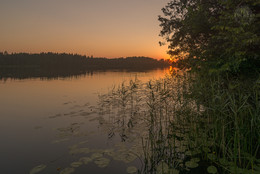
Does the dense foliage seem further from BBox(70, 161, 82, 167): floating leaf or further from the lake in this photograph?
BBox(70, 161, 82, 167): floating leaf

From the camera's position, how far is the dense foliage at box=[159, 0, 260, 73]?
9.78m

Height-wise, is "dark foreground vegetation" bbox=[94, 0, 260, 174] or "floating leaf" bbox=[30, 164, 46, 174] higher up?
"dark foreground vegetation" bbox=[94, 0, 260, 174]

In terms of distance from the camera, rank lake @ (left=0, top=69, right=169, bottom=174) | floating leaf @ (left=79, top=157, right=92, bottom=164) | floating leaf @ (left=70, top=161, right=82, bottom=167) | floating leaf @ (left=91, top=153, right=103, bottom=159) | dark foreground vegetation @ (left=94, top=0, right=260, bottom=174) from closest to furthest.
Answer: dark foreground vegetation @ (left=94, top=0, right=260, bottom=174) < floating leaf @ (left=70, top=161, right=82, bottom=167) < lake @ (left=0, top=69, right=169, bottom=174) < floating leaf @ (left=79, top=157, right=92, bottom=164) < floating leaf @ (left=91, top=153, right=103, bottom=159)

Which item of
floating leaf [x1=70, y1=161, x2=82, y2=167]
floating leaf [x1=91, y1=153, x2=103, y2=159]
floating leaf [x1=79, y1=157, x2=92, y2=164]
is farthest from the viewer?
floating leaf [x1=91, y1=153, x2=103, y2=159]

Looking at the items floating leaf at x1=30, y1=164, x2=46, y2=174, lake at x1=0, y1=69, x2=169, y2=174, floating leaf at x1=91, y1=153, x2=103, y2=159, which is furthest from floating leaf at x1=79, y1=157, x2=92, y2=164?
floating leaf at x1=30, y1=164, x2=46, y2=174

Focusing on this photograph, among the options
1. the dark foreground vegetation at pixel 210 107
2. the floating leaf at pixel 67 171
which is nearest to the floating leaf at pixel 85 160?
the floating leaf at pixel 67 171

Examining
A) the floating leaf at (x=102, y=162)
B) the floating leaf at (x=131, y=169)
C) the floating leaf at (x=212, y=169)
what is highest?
the floating leaf at (x=212, y=169)

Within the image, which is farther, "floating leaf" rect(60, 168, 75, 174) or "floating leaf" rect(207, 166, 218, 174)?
"floating leaf" rect(60, 168, 75, 174)

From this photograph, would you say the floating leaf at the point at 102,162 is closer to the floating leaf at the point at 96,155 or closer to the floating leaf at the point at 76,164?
the floating leaf at the point at 96,155

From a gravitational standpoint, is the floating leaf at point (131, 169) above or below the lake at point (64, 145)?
above

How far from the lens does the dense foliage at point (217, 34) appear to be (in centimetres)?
978

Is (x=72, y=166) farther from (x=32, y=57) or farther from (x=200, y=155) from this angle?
(x=32, y=57)

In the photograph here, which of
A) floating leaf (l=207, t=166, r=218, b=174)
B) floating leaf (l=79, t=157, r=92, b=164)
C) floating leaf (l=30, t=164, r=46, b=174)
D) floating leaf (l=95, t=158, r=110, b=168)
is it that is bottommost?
floating leaf (l=30, t=164, r=46, b=174)

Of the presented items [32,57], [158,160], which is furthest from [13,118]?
[32,57]
